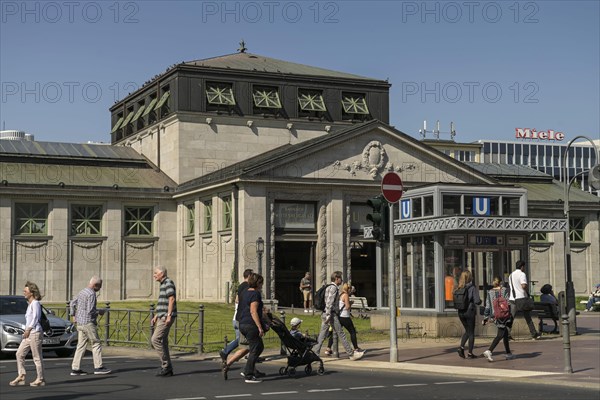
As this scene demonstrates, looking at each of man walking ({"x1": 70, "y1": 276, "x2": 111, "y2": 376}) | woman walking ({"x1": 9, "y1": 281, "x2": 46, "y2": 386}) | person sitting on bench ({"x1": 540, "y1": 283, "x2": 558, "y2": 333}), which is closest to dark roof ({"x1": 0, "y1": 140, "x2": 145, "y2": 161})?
person sitting on bench ({"x1": 540, "y1": 283, "x2": 558, "y2": 333})

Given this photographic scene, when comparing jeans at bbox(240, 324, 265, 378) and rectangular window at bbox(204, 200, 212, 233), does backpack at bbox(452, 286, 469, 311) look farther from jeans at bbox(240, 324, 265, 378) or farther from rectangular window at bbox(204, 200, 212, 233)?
rectangular window at bbox(204, 200, 212, 233)

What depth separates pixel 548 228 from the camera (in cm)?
2848

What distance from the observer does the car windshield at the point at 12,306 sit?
25.0 meters

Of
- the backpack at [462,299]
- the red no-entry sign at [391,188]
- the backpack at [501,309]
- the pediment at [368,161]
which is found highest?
the pediment at [368,161]

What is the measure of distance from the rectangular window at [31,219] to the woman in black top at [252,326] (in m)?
33.6

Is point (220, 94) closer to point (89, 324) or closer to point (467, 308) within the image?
point (467, 308)

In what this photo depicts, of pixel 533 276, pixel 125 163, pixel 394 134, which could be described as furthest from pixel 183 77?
pixel 533 276

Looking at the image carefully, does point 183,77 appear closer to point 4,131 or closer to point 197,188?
point 197,188

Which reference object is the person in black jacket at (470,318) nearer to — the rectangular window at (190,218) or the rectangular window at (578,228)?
the rectangular window at (190,218)

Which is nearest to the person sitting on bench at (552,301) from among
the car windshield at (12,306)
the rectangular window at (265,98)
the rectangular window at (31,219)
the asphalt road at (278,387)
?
the asphalt road at (278,387)

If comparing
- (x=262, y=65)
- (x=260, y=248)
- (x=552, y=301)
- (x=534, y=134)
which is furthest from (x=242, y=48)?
(x=534, y=134)

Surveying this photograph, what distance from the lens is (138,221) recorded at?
51.6m

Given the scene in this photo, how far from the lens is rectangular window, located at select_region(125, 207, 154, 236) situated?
5128cm

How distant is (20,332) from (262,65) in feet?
123
